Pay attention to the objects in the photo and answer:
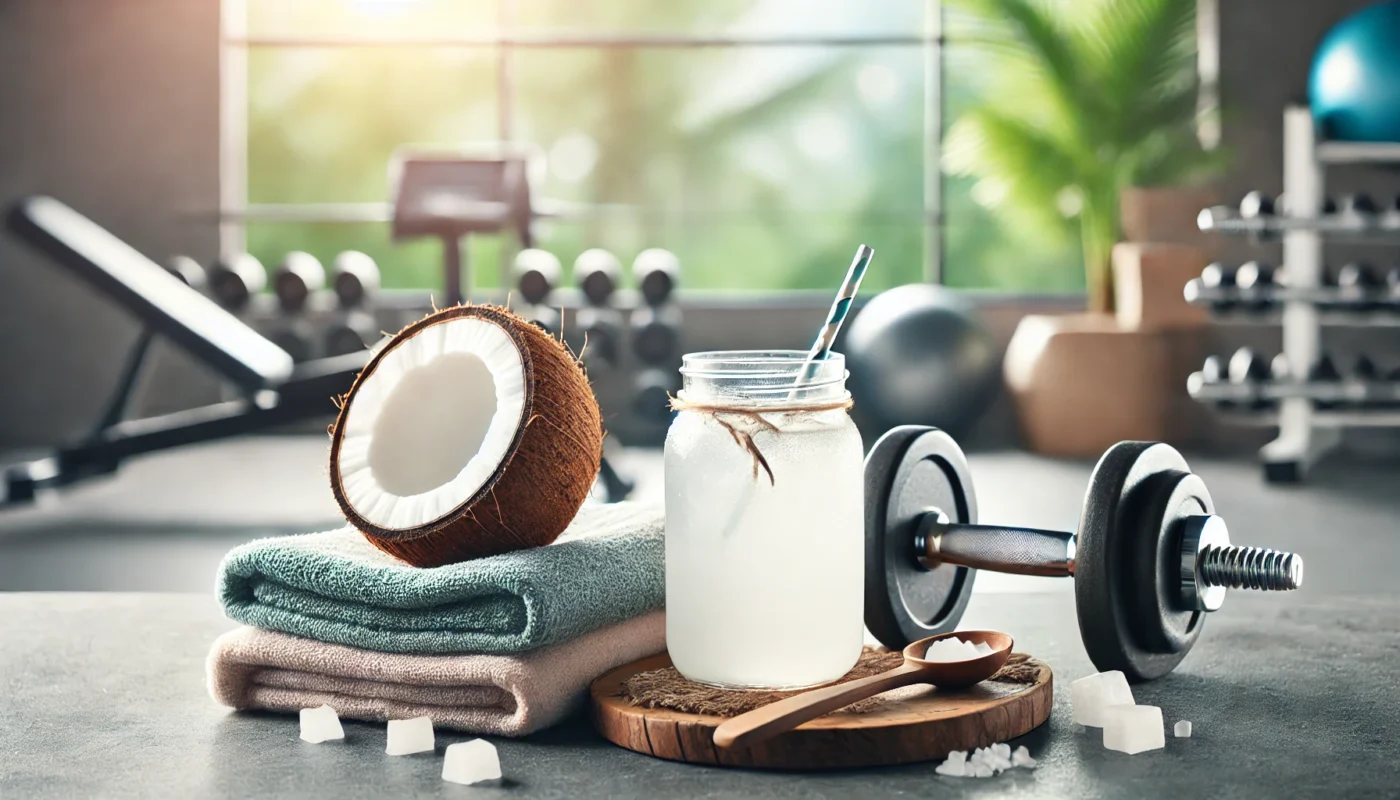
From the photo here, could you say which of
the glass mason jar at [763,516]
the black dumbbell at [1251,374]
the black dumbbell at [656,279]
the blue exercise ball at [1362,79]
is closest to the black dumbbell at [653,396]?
the black dumbbell at [656,279]

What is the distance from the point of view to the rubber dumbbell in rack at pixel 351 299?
5.00 m

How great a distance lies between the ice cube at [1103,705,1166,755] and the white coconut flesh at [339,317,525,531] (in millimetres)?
469

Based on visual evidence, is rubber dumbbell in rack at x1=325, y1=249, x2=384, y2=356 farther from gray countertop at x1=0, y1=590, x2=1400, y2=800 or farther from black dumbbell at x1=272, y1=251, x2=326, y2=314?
gray countertop at x1=0, y1=590, x2=1400, y2=800

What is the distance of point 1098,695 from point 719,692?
0.83 feet

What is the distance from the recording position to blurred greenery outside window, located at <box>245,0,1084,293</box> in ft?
36.1

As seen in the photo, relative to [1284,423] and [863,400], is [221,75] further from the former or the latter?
[1284,423]

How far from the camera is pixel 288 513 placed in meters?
3.84

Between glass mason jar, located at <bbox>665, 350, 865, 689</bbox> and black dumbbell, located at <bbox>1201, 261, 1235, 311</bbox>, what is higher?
black dumbbell, located at <bbox>1201, 261, 1235, 311</bbox>

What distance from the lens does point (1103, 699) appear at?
0.96 meters

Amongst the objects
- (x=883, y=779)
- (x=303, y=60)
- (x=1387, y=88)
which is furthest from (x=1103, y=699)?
(x=303, y=60)

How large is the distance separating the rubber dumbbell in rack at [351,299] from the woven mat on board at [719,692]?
4077mm

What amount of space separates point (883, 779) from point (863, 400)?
13.6 feet

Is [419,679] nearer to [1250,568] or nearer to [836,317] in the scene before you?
[836,317]

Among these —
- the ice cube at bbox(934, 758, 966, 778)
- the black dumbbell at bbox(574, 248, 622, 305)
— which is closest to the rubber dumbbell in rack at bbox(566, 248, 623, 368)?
→ the black dumbbell at bbox(574, 248, 622, 305)
